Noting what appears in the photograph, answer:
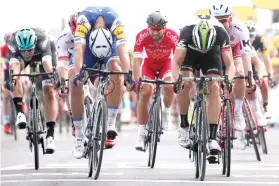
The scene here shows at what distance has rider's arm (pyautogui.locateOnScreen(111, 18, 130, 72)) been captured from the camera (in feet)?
44.4

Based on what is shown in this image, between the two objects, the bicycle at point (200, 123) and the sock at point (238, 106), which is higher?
the bicycle at point (200, 123)

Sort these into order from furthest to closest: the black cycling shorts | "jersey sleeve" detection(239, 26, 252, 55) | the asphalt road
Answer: "jersey sleeve" detection(239, 26, 252, 55) → the black cycling shorts → the asphalt road

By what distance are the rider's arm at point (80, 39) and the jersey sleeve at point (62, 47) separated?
2.25m

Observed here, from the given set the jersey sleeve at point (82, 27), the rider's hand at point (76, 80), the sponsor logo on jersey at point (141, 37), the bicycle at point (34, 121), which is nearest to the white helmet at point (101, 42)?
the jersey sleeve at point (82, 27)

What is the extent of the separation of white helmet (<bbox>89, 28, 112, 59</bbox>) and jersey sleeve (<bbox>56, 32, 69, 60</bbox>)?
90.0 inches

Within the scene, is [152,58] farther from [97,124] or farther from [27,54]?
[97,124]

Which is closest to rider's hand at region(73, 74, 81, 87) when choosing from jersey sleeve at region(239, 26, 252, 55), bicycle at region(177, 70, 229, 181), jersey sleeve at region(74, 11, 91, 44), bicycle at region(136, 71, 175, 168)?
jersey sleeve at region(74, 11, 91, 44)

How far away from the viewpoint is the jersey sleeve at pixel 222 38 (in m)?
13.1

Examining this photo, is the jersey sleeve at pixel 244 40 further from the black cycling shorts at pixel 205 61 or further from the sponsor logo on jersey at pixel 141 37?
the black cycling shorts at pixel 205 61

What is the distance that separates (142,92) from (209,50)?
2.59 metres

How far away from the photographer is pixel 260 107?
18.5 metres

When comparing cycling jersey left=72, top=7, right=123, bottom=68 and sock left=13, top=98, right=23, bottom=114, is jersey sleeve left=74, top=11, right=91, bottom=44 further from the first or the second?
sock left=13, top=98, right=23, bottom=114

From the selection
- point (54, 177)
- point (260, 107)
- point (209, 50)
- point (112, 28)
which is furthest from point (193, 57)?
point (260, 107)

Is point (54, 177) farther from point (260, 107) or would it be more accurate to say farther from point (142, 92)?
point (260, 107)
